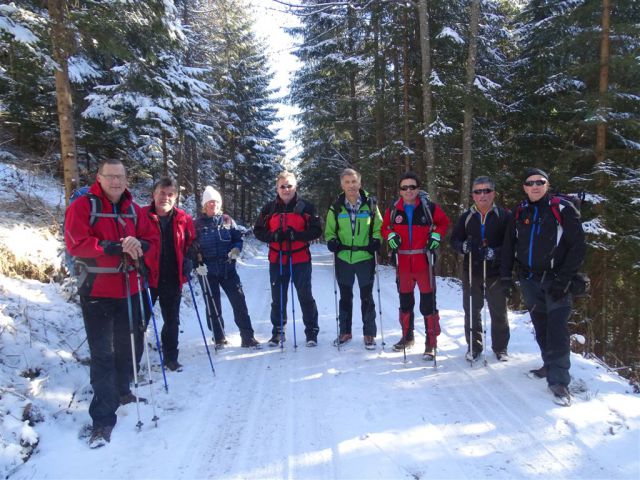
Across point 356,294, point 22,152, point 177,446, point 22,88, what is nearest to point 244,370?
point 177,446

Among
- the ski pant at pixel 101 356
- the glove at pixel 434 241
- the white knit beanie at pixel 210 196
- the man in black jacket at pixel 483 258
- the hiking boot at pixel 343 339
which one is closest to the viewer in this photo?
the ski pant at pixel 101 356

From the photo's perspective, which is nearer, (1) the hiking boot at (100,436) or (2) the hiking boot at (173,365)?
(1) the hiking boot at (100,436)

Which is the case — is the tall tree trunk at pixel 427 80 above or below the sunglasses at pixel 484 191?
above

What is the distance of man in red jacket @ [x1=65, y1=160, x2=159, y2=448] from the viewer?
3.58 meters

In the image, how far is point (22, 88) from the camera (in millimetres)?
10641

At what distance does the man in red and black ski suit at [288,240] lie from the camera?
586 centimetres

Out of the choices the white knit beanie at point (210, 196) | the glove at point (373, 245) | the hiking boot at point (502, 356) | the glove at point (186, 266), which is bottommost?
the hiking boot at point (502, 356)

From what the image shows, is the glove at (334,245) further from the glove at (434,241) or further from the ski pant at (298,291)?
the glove at (434,241)

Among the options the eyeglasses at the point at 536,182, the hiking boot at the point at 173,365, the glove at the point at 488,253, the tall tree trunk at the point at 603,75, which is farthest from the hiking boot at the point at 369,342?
the tall tree trunk at the point at 603,75

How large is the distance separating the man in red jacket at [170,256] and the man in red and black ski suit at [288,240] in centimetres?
107

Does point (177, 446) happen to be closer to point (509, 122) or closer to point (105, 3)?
point (105, 3)

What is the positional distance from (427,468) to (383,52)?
49.4 feet

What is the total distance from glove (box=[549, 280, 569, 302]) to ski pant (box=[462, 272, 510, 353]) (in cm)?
92

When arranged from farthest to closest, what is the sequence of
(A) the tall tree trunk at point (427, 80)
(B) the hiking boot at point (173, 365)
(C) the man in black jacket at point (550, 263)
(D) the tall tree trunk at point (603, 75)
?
(A) the tall tree trunk at point (427, 80) → (D) the tall tree trunk at point (603, 75) → (B) the hiking boot at point (173, 365) → (C) the man in black jacket at point (550, 263)
